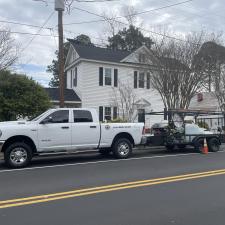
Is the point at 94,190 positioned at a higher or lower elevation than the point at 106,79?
lower

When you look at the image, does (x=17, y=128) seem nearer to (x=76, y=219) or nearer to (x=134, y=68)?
(x=76, y=219)

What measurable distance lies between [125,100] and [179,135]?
14.2 metres

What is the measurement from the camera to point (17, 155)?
12.7 meters

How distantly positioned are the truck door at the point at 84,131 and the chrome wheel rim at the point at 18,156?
1.88 m

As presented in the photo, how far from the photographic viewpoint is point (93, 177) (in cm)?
1045

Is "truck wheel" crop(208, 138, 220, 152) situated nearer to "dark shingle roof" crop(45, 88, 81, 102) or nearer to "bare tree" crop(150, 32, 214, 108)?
"bare tree" crop(150, 32, 214, 108)

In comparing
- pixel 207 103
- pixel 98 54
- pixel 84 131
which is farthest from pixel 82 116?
pixel 207 103

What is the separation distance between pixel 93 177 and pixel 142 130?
585 centimetres

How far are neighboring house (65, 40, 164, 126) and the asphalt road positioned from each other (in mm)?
18416

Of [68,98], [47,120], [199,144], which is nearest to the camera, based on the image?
[47,120]

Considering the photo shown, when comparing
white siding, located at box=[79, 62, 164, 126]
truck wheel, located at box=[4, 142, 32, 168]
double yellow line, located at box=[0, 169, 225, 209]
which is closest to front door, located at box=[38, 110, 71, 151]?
truck wheel, located at box=[4, 142, 32, 168]

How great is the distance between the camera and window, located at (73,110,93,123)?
14.3m

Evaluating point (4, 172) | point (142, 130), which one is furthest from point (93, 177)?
point (142, 130)

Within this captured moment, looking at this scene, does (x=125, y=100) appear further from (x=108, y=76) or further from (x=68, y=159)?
(x=68, y=159)
